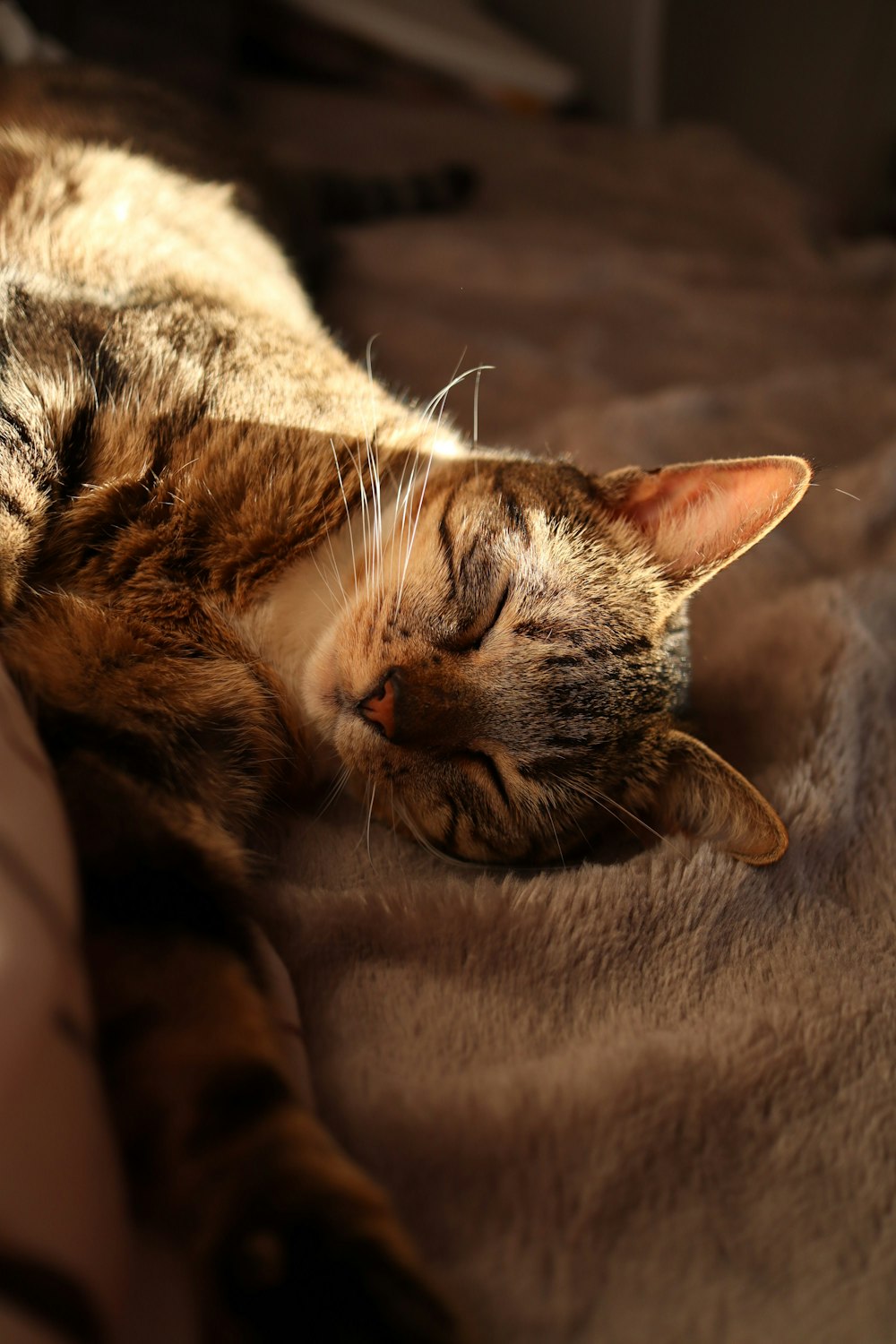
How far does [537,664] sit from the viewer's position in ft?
3.39

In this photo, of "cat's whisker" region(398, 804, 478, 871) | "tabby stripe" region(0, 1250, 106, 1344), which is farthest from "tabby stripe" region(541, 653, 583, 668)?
"tabby stripe" region(0, 1250, 106, 1344)

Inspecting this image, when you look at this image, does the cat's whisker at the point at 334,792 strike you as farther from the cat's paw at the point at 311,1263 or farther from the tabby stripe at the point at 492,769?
the cat's paw at the point at 311,1263

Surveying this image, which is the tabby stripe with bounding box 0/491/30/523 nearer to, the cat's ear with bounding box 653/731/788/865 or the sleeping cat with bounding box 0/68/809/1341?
the sleeping cat with bounding box 0/68/809/1341

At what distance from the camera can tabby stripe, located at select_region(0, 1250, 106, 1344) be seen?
441 mm

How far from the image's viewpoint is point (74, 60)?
6.71ft

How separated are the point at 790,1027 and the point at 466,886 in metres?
0.33

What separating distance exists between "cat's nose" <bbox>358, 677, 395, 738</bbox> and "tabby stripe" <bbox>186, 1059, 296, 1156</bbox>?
1.37 ft

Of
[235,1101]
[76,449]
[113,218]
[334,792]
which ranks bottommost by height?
[334,792]

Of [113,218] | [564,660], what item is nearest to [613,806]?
[564,660]

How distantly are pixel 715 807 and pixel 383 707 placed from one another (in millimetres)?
402

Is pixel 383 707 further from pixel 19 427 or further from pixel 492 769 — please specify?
pixel 19 427

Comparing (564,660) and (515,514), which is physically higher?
(515,514)

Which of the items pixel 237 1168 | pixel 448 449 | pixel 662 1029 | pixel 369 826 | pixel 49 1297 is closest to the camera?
pixel 49 1297

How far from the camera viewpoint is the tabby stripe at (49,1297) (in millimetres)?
441
